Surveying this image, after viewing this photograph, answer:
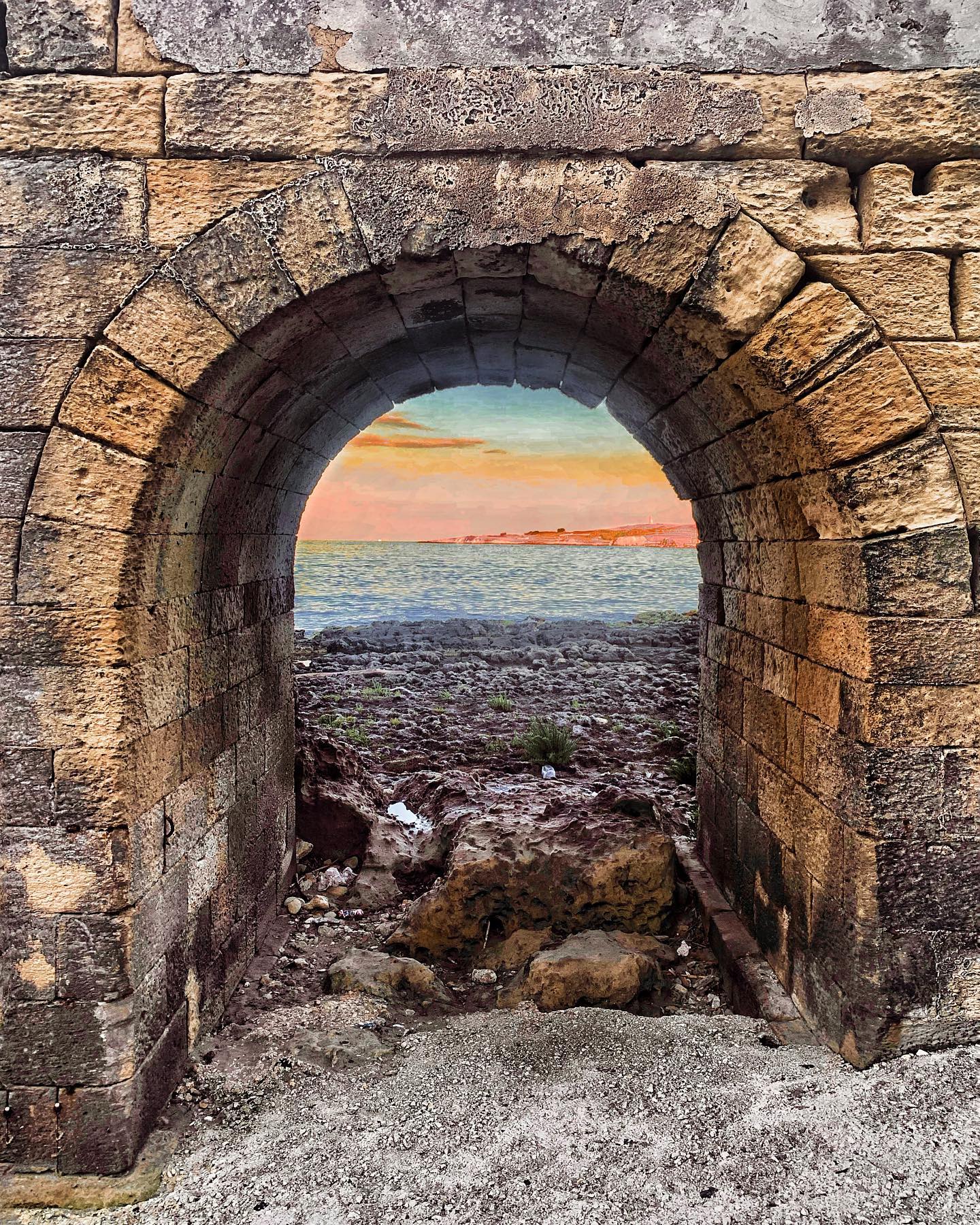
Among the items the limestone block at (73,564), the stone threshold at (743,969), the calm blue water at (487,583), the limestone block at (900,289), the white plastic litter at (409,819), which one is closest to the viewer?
the limestone block at (73,564)

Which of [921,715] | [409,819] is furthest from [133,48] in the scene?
[409,819]

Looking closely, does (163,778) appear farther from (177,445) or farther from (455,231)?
(455,231)

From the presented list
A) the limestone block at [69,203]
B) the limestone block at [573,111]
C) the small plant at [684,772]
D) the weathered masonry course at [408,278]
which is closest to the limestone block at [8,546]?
the weathered masonry course at [408,278]

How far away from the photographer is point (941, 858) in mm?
3186

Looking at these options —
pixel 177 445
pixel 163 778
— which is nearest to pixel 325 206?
pixel 177 445

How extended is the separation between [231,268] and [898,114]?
9.08 feet

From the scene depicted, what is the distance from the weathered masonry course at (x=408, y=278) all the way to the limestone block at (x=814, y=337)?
1cm

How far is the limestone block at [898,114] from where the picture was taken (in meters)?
3.18

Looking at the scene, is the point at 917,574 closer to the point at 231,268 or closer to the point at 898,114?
the point at 898,114

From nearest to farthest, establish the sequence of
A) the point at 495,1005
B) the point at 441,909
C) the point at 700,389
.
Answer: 1. the point at 700,389
2. the point at 495,1005
3. the point at 441,909

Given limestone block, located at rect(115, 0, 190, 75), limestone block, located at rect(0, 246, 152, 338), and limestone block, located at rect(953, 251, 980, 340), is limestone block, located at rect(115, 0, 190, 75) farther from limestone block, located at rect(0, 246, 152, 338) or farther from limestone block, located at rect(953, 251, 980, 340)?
limestone block, located at rect(953, 251, 980, 340)

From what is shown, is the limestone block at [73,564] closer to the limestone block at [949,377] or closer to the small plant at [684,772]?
the limestone block at [949,377]

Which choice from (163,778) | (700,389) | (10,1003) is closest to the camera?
(10,1003)

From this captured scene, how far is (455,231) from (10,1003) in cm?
356
